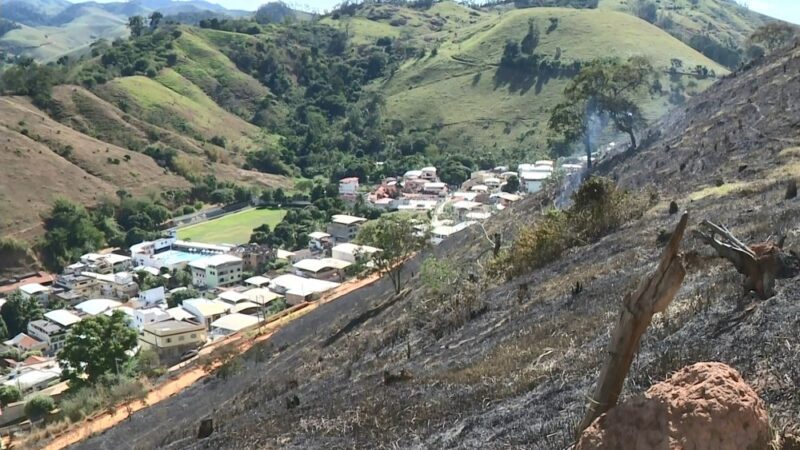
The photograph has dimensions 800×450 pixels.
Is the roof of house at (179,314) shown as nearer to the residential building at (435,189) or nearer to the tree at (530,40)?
the residential building at (435,189)

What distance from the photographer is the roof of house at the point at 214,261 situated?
2028 inches

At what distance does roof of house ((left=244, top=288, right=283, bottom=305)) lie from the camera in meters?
41.0

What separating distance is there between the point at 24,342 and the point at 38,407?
61.9 ft

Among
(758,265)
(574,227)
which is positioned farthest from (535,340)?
(574,227)

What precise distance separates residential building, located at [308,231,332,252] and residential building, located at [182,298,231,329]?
603 inches

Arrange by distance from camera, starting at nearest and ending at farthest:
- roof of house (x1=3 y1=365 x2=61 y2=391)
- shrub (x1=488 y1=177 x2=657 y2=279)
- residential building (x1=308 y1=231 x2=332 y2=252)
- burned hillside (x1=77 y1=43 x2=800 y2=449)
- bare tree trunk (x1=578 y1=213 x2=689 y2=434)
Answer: bare tree trunk (x1=578 y1=213 x2=689 y2=434), burned hillside (x1=77 y1=43 x2=800 y2=449), shrub (x1=488 y1=177 x2=657 y2=279), roof of house (x1=3 y1=365 x2=61 y2=391), residential building (x1=308 y1=231 x2=332 y2=252)

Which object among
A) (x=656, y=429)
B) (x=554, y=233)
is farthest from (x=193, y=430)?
(x=656, y=429)

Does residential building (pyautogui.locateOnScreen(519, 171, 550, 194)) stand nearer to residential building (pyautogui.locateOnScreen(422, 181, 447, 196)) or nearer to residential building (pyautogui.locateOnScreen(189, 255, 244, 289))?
residential building (pyautogui.locateOnScreen(422, 181, 447, 196))

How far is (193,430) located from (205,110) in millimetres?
89183

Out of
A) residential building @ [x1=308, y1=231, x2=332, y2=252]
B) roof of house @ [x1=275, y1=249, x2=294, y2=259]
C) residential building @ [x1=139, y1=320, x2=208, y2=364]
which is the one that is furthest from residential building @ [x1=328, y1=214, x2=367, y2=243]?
residential building @ [x1=139, y1=320, x2=208, y2=364]

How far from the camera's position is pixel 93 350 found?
26125 mm

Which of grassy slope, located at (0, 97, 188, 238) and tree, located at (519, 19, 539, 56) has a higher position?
tree, located at (519, 19, 539, 56)

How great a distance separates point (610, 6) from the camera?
13675 centimetres

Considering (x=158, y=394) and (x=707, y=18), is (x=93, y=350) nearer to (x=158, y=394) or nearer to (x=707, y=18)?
(x=158, y=394)
